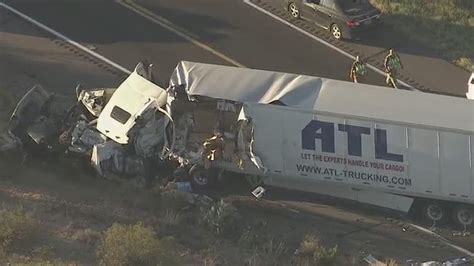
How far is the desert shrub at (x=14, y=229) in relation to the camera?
13.5m

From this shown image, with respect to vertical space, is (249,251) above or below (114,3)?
below

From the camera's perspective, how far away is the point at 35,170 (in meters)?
18.0

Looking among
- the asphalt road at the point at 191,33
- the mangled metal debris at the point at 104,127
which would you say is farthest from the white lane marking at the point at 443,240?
Result: the mangled metal debris at the point at 104,127

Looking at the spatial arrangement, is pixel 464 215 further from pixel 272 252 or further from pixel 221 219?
pixel 221 219

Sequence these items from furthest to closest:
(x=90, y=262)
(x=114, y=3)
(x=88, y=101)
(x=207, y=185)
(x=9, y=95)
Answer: (x=114, y=3), (x=9, y=95), (x=88, y=101), (x=207, y=185), (x=90, y=262)

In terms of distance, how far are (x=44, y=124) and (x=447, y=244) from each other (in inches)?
402

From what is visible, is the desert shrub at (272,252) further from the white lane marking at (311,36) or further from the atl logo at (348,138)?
the white lane marking at (311,36)

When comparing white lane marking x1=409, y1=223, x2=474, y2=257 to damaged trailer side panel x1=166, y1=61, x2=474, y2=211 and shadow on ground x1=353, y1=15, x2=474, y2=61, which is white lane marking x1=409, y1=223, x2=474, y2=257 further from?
shadow on ground x1=353, y1=15, x2=474, y2=61

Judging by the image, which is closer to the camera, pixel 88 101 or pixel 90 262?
pixel 90 262

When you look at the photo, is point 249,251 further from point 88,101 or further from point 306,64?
point 306,64

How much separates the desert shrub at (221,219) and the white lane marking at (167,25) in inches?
292

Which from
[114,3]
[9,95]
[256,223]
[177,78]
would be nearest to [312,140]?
[256,223]

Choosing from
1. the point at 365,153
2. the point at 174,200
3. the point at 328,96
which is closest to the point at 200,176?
the point at 174,200

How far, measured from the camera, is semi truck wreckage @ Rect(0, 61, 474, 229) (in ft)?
55.2
